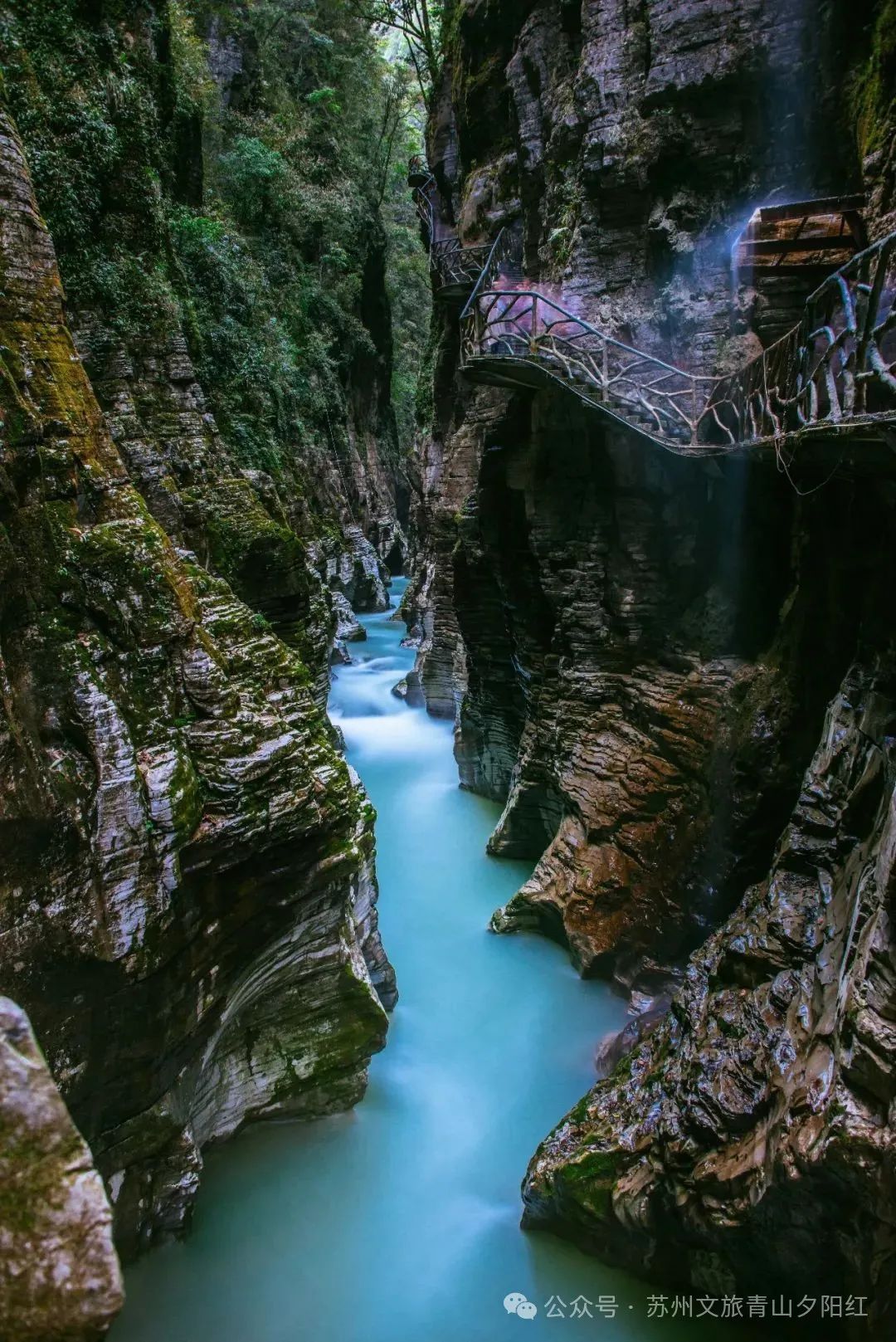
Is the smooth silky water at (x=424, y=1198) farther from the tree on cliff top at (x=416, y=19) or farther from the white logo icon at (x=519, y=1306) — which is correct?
the tree on cliff top at (x=416, y=19)

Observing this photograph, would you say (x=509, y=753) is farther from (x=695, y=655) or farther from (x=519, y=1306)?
(x=519, y=1306)

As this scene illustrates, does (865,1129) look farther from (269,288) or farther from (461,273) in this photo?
(269,288)

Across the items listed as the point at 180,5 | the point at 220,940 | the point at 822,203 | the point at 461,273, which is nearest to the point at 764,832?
the point at 220,940

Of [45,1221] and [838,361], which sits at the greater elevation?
[838,361]

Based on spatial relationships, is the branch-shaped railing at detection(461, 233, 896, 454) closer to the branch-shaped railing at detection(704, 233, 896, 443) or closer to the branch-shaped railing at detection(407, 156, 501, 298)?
the branch-shaped railing at detection(704, 233, 896, 443)

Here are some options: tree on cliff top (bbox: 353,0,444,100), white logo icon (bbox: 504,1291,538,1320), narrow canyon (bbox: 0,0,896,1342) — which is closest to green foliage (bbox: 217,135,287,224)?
tree on cliff top (bbox: 353,0,444,100)

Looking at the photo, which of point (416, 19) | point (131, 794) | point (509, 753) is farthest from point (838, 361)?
point (416, 19)
